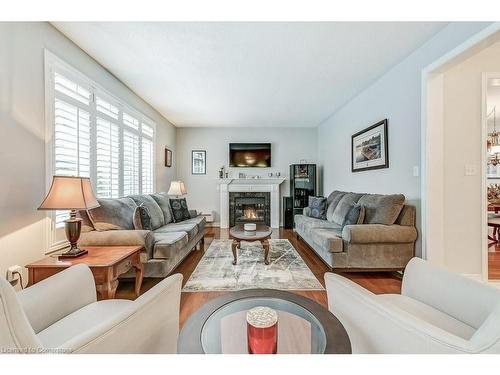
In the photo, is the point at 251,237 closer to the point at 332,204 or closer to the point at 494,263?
the point at 332,204

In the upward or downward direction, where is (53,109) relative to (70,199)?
upward

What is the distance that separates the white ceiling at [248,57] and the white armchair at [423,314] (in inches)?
87.5

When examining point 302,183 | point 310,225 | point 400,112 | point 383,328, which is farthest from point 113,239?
point 302,183

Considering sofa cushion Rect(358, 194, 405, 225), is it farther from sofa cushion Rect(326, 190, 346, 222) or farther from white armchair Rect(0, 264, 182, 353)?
white armchair Rect(0, 264, 182, 353)

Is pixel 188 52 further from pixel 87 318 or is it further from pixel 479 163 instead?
pixel 479 163

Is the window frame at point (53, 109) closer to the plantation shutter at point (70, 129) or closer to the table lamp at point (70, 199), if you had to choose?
the plantation shutter at point (70, 129)

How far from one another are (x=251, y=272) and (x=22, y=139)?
2553mm

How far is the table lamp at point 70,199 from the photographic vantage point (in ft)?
5.59

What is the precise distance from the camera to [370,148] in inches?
141

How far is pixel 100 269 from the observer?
65.2 inches

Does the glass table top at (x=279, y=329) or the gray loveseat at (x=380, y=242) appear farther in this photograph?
the gray loveseat at (x=380, y=242)

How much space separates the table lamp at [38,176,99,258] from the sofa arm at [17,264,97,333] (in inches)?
23.9

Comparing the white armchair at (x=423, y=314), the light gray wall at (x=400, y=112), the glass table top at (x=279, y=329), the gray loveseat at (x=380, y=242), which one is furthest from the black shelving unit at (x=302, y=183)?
the glass table top at (x=279, y=329)
